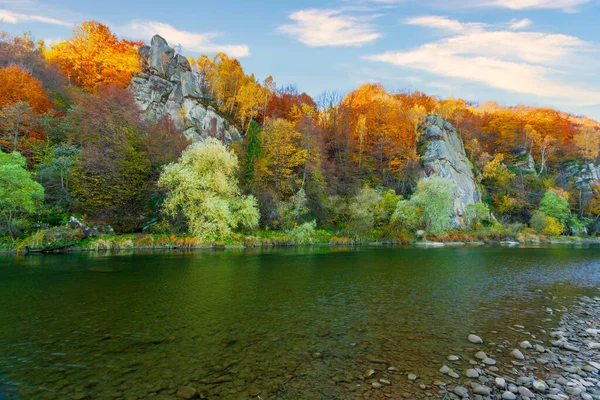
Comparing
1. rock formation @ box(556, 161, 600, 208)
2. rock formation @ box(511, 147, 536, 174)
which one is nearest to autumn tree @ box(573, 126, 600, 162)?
rock formation @ box(556, 161, 600, 208)

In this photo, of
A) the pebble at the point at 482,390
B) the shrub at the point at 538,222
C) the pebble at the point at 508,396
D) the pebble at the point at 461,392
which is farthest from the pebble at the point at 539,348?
the shrub at the point at 538,222

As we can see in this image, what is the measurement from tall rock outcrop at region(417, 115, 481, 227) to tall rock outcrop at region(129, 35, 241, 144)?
44641 millimetres

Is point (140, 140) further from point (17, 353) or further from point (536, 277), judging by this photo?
point (536, 277)

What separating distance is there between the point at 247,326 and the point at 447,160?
71.7 meters

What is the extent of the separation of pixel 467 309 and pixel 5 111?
195 feet

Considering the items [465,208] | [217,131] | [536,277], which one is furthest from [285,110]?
[536,277]

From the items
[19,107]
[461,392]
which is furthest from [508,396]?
[19,107]

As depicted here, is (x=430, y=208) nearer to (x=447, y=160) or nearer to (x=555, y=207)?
(x=447, y=160)

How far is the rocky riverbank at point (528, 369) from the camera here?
24.0 feet

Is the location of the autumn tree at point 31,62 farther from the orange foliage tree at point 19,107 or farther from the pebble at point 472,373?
the pebble at point 472,373

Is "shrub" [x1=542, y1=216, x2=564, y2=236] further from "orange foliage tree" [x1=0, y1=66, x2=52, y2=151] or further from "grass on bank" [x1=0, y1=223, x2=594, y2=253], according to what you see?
"orange foliage tree" [x1=0, y1=66, x2=52, y2=151]

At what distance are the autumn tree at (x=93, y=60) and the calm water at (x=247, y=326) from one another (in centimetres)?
6031

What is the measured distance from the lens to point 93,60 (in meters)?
71.1

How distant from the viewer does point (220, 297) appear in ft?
54.2
